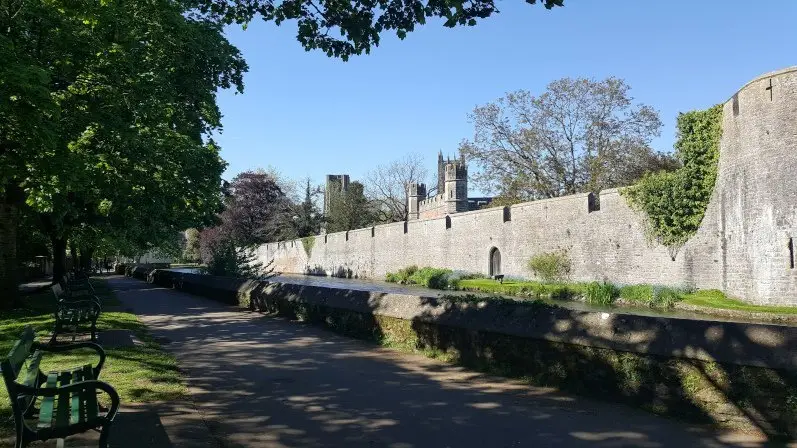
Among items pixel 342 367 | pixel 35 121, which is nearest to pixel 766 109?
pixel 342 367

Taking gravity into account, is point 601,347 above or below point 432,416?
above

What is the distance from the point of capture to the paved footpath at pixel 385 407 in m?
4.69

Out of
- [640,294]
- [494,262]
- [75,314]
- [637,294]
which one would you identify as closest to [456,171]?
[494,262]

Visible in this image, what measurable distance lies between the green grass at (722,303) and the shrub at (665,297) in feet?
1.09

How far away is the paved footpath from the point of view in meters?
4.69

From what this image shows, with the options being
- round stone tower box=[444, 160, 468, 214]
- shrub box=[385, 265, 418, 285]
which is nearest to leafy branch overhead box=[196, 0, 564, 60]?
shrub box=[385, 265, 418, 285]

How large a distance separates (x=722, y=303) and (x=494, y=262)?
18516 mm

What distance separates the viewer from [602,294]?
26.9 metres

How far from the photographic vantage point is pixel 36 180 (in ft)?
37.8

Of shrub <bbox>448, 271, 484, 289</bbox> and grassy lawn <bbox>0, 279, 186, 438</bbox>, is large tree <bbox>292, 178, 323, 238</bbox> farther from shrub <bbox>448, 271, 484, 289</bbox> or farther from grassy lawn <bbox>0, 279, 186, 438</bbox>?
grassy lawn <bbox>0, 279, 186, 438</bbox>

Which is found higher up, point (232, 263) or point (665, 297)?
point (232, 263)

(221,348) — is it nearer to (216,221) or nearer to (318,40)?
(318,40)

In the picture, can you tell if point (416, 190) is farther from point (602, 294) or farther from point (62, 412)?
point (62, 412)

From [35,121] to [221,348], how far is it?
14.7ft
